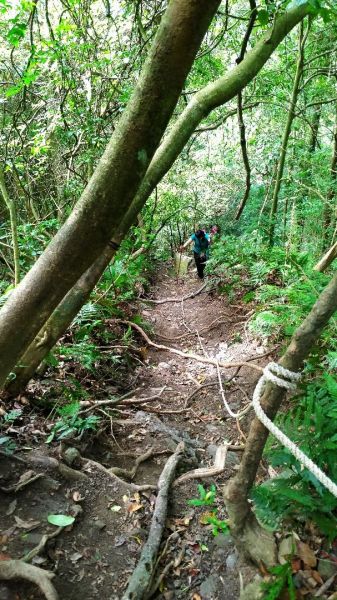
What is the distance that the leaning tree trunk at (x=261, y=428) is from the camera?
1.92m

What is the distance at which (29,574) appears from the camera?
7.27ft

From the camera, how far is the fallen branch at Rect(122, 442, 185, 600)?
95.9 inches

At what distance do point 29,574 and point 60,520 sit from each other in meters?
0.52

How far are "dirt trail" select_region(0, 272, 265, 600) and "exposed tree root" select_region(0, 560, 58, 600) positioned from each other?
6 centimetres

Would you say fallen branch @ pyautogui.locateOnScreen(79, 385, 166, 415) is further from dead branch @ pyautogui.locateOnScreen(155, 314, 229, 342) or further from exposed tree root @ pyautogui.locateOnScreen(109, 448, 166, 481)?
dead branch @ pyautogui.locateOnScreen(155, 314, 229, 342)

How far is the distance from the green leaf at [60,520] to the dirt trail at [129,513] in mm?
59

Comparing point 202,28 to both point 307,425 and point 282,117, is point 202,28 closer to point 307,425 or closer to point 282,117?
point 307,425

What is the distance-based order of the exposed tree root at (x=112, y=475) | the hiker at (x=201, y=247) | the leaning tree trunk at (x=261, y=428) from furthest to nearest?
the hiker at (x=201, y=247) → the exposed tree root at (x=112, y=475) → the leaning tree trunk at (x=261, y=428)

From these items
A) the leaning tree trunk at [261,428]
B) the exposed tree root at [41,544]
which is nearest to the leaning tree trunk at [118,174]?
the leaning tree trunk at [261,428]

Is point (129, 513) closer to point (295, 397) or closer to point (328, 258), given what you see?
point (295, 397)

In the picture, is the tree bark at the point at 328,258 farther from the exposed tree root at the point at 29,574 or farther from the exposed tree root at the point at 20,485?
the exposed tree root at the point at 29,574

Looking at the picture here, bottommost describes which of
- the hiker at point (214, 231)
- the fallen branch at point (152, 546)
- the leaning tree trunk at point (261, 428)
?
Result: the fallen branch at point (152, 546)

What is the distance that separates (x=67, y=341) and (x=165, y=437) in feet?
6.46

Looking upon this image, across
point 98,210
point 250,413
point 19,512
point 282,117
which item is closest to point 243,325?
point 250,413
